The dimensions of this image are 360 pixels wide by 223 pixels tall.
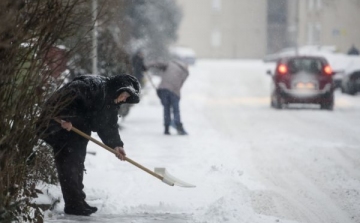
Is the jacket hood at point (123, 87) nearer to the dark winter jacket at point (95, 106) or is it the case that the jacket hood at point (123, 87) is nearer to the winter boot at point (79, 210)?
the dark winter jacket at point (95, 106)

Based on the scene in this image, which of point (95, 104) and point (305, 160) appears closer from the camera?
point (95, 104)

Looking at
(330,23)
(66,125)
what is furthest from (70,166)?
(330,23)

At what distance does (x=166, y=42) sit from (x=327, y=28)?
14.3 meters

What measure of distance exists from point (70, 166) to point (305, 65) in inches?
689

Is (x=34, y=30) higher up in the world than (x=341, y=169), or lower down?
higher up

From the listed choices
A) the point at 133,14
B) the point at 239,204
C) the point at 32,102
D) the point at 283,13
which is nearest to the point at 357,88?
the point at 133,14

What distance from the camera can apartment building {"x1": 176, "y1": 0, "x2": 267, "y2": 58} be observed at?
265 feet

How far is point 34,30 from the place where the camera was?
6613 millimetres

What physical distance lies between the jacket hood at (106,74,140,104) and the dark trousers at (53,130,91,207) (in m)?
0.55

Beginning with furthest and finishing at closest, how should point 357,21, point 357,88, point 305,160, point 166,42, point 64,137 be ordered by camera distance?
point 357,21
point 166,42
point 357,88
point 305,160
point 64,137

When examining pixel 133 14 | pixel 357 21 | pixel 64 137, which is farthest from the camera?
pixel 357 21

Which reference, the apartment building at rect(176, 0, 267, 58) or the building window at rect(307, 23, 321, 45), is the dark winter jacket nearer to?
the building window at rect(307, 23, 321, 45)

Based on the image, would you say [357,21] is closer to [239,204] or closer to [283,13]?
[283,13]

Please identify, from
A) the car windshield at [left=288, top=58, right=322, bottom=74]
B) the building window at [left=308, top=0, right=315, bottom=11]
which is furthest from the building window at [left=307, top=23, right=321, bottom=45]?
the car windshield at [left=288, top=58, right=322, bottom=74]
